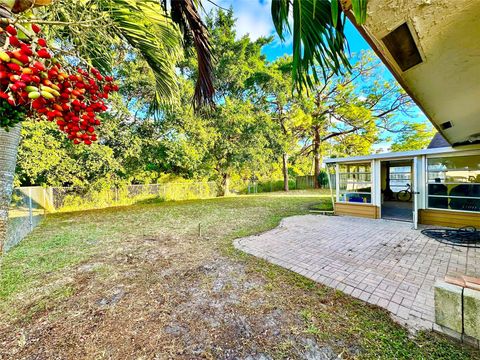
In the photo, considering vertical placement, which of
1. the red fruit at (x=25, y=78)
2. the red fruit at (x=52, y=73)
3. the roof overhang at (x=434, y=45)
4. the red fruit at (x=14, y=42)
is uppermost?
the roof overhang at (x=434, y=45)

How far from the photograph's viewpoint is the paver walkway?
2.40 meters

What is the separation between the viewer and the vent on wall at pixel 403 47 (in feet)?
3.70

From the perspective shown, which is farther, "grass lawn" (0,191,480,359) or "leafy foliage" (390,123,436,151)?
"leafy foliage" (390,123,436,151)

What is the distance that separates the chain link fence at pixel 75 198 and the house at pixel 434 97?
6.63 meters

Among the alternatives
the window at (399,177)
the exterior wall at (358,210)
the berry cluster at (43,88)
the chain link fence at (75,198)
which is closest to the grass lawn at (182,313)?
the chain link fence at (75,198)

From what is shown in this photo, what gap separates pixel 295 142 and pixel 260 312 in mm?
17046

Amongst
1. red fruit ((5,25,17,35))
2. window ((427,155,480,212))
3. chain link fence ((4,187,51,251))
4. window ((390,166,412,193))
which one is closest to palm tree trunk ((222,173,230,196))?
chain link fence ((4,187,51,251))

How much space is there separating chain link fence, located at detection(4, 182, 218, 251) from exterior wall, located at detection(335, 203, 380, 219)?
29.3 ft

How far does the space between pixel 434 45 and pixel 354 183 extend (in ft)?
21.6

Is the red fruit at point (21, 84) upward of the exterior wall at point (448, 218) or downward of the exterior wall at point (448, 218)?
upward

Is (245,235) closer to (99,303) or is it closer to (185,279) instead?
(185,279)

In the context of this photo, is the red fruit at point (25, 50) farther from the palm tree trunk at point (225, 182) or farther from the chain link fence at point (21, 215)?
the palm tree trunk at point (225, 182)

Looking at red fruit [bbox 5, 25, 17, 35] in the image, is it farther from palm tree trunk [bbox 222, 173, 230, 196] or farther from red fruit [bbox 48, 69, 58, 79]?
palm tree trunk [bbox 222, 173, 230, 196]

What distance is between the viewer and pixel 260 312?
2205 millimetres
